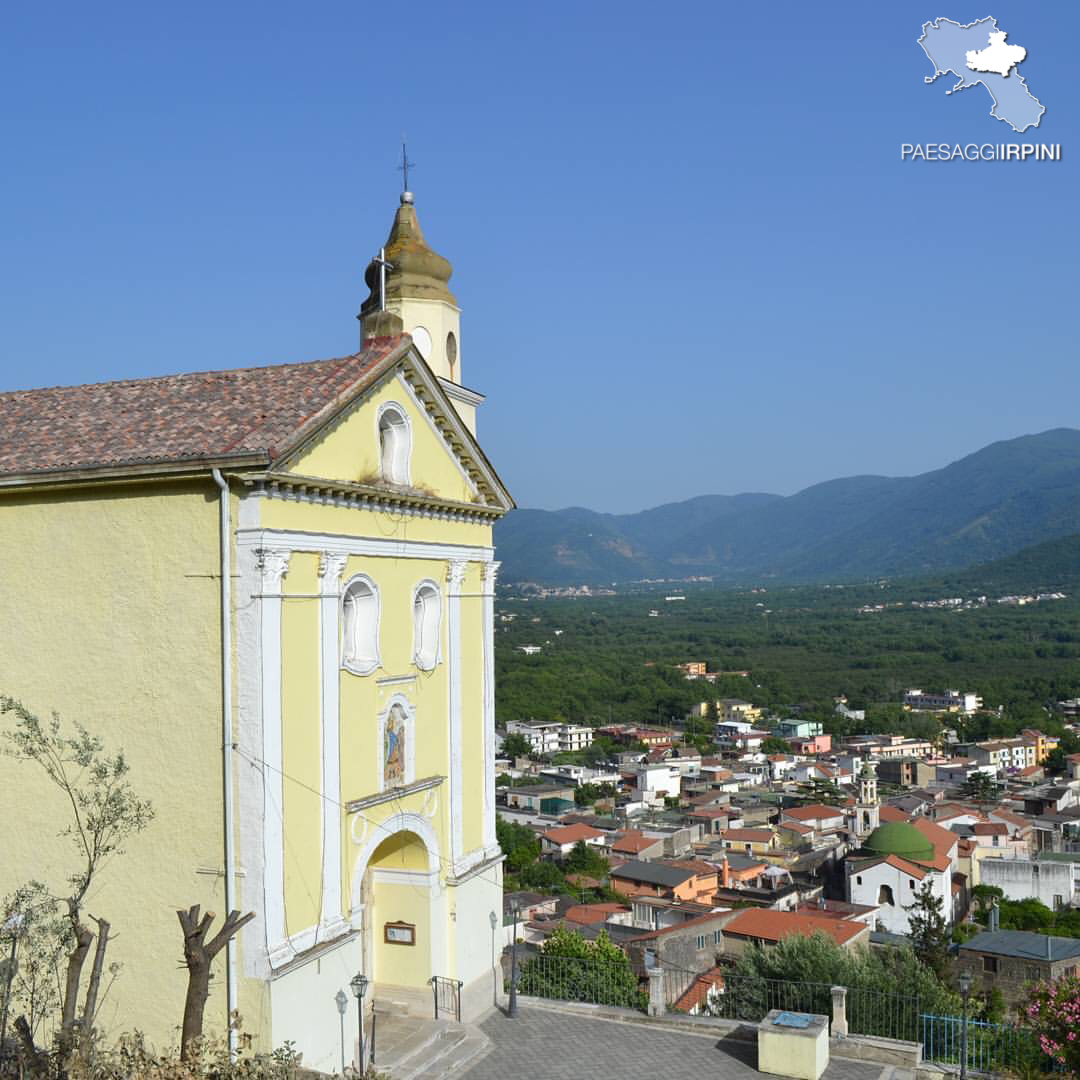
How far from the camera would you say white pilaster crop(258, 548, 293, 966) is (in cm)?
1230

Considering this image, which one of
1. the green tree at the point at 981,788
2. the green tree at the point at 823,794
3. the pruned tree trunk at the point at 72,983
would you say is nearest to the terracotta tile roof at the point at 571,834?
the green tree at the point at 823,794

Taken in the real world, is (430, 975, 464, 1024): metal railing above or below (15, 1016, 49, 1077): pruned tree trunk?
below

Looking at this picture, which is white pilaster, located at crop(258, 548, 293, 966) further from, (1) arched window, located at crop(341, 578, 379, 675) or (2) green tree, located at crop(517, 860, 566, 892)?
(2) green tree, located at crop(517, 860, 566, 892)

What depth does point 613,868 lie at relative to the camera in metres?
56.9

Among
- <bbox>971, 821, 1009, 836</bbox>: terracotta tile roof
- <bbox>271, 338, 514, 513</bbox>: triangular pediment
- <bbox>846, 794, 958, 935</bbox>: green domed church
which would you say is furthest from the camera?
<bbox>971, 821, 1009, 836</bbox>: terracotta tile roof

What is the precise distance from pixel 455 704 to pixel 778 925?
2478 cm

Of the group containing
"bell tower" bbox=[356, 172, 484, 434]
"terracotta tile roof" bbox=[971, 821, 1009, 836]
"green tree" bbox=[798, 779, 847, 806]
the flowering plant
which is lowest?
"green tree" bbox=[798, 779, 847, 806]

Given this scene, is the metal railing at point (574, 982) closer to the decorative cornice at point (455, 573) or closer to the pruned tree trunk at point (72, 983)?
the decorative cornice at point (455, 573)

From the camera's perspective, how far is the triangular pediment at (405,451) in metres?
13.1

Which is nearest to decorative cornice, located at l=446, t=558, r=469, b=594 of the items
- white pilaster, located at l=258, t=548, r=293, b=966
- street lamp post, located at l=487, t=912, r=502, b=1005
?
white pilaster, located at l=258, t=548, r=293, b=966

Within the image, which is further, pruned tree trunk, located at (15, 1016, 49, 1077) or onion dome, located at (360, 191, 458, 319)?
onion dome, located at (360, 191, 458, 319)

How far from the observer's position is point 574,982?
19703 mm

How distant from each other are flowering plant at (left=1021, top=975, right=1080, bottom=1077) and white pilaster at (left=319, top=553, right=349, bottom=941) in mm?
7494

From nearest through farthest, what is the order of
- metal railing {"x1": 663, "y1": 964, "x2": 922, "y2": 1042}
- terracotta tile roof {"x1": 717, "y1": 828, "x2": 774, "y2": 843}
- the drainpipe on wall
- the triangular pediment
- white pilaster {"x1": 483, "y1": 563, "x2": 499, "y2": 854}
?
the drainpipe on wall, the triangular pediment, white pilaster {"x1": 483, "y1": 563, "x2": 499, "y2": 854}, metal railing {"x1": 663, "y1": 964, "x2": 922, "y2": 1042}, terracotta tile roof {"x1": 717, "y1": 828, "x2": 774, "y2": 843}
